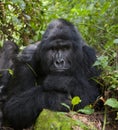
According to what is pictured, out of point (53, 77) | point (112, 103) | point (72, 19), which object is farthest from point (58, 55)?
point (72, 19)

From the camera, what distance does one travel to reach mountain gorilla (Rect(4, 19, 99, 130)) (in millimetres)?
3682

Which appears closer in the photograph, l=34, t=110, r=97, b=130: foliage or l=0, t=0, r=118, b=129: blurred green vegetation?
l=34, t=110, r=97, b=130: foliage

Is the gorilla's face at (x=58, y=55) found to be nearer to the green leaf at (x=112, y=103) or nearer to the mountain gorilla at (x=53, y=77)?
the mountain gorilla at (x=53, y=77)

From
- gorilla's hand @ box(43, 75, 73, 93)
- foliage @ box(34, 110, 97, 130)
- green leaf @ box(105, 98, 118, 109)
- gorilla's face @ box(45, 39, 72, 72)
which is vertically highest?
gorilla's face @ box(45, 39, 72, 72)

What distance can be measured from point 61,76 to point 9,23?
138cm

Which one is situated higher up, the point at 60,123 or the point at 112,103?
the point at 112,103

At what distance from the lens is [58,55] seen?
383 centimetres

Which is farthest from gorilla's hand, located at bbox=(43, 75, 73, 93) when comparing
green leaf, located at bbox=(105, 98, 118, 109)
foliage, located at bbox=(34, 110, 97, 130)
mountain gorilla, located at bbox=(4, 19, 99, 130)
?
green leaf, located at bbox=(105, 98, 118, 109)

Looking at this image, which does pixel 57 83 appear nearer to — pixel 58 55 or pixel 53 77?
pixel 53 77

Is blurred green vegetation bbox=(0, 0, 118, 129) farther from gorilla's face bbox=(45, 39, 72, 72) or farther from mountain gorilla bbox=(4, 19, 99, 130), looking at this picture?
gorilla's face bbox=(45, 39, 72, 72)

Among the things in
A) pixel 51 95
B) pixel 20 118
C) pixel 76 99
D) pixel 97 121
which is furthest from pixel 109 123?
pixel 20 118

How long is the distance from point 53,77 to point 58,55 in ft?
0.83

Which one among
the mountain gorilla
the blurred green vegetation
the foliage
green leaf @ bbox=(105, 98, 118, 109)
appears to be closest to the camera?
the foliage

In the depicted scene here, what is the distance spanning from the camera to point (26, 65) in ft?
13.6
